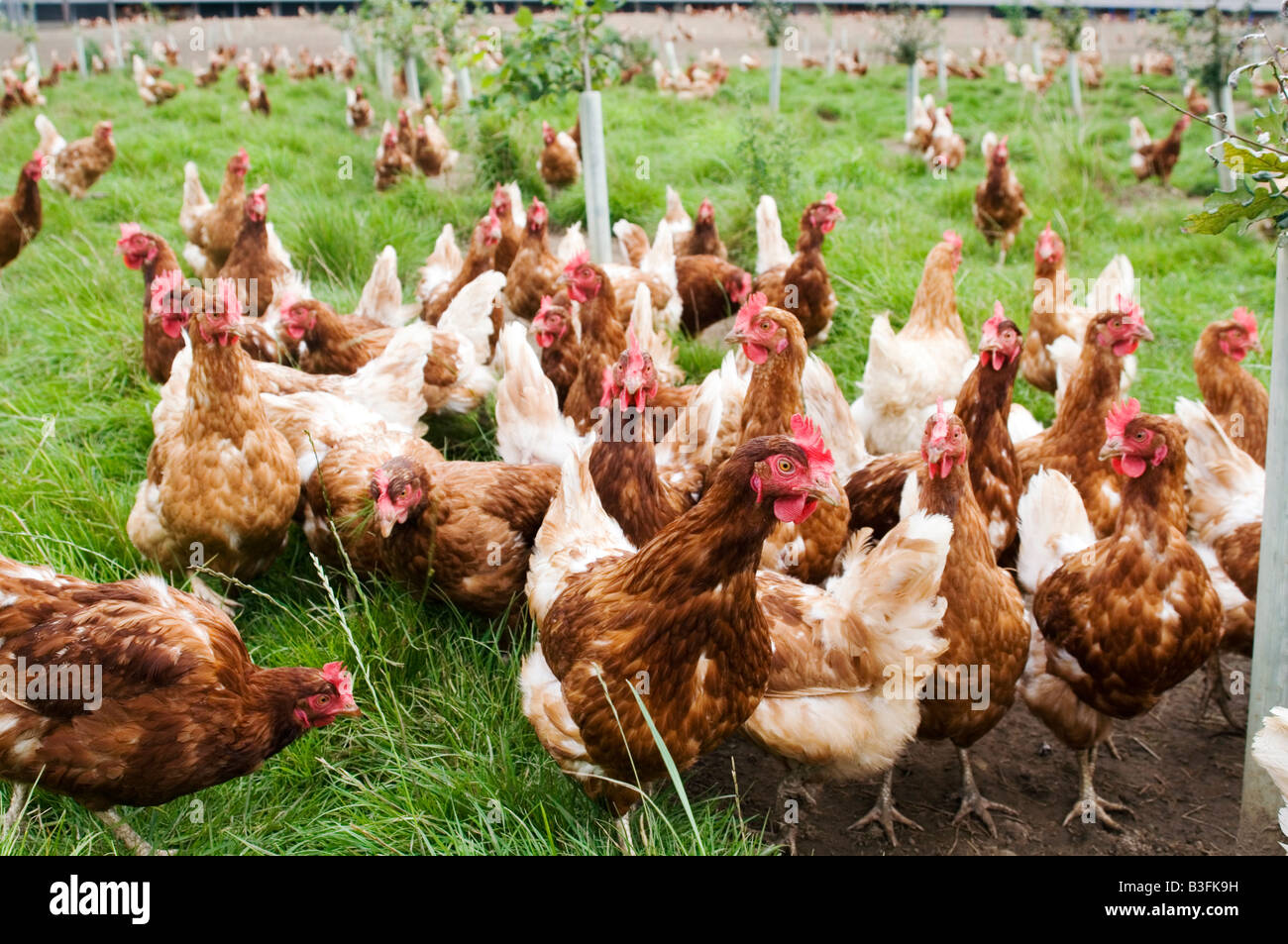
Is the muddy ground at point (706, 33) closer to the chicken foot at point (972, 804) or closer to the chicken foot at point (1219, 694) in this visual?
the chicken foot at point (1219, 694)

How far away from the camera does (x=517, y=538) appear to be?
12.3ft

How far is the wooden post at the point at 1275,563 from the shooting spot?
267 cm

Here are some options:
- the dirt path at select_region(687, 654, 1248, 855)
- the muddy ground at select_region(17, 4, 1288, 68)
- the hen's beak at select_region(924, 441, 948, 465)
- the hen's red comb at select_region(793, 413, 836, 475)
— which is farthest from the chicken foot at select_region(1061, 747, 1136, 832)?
the muddy ground at select_region(17, 4, 1288, 68)

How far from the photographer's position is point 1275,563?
272 cm

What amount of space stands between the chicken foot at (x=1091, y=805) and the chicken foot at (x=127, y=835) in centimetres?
288

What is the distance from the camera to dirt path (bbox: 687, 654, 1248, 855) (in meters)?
3.22

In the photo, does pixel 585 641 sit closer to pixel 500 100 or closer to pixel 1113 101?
pixel 500 100

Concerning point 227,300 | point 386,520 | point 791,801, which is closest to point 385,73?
point 227,300

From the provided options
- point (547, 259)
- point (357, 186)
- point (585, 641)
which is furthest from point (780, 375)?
point (357, 186)

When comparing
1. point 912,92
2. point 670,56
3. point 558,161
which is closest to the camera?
point 558,161

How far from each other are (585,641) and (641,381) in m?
1.18

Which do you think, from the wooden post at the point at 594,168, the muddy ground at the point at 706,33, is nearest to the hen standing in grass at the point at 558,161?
the wooden post at the point at 594,168

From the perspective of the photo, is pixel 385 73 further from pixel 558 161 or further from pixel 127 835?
pixel 127 835

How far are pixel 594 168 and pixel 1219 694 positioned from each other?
4017 millimetres
